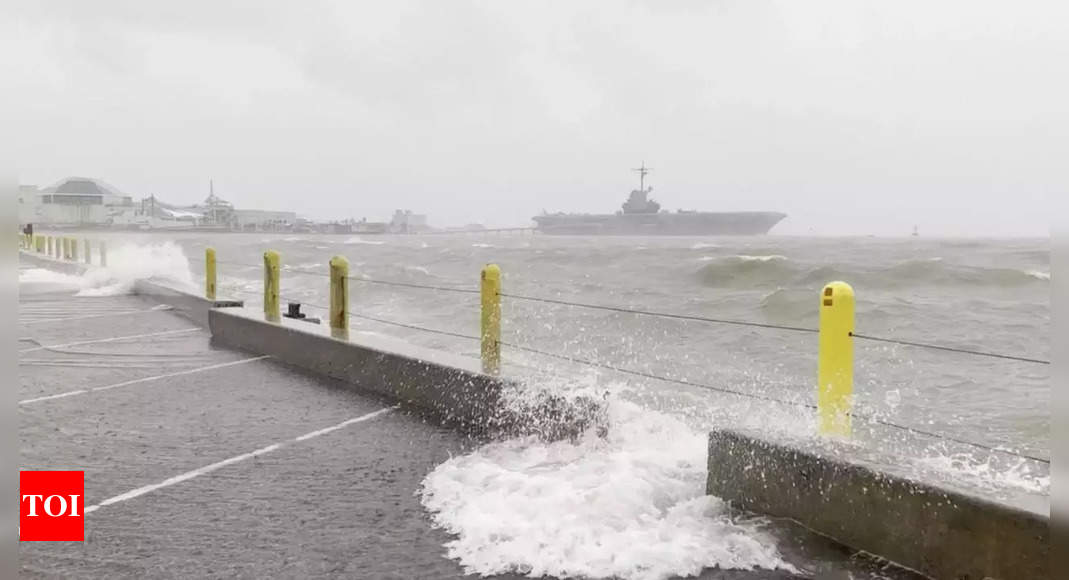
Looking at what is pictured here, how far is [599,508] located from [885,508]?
142 cm

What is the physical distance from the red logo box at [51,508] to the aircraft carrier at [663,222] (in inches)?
4903

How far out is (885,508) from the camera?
3.64m

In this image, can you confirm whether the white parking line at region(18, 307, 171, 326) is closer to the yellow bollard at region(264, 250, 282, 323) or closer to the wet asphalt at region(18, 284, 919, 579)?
the wet asphalt at region(18, 284, 919, 579)

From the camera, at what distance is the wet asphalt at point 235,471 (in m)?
3.65

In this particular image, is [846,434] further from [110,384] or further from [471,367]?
[110,384]

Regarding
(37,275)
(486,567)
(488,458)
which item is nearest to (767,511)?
(486,567)

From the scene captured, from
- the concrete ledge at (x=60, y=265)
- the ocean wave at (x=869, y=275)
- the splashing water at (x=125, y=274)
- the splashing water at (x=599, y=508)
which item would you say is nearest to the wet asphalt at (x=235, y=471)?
the splashing water at (x=599, y=508)

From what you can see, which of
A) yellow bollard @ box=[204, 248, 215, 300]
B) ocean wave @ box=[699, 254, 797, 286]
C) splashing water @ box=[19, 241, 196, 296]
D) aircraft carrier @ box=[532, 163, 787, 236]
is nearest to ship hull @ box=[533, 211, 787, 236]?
aircraft carrier @ box=[532, 163, 787, 236]

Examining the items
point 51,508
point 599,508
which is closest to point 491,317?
point 599,508

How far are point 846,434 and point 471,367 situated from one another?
3.15m

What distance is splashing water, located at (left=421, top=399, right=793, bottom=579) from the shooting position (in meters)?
3.66

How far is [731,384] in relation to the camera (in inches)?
431

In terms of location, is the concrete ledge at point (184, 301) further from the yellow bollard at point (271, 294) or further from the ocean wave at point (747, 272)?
the ocean wave at point (747, 272)

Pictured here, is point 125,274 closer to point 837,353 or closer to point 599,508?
point 599,508
